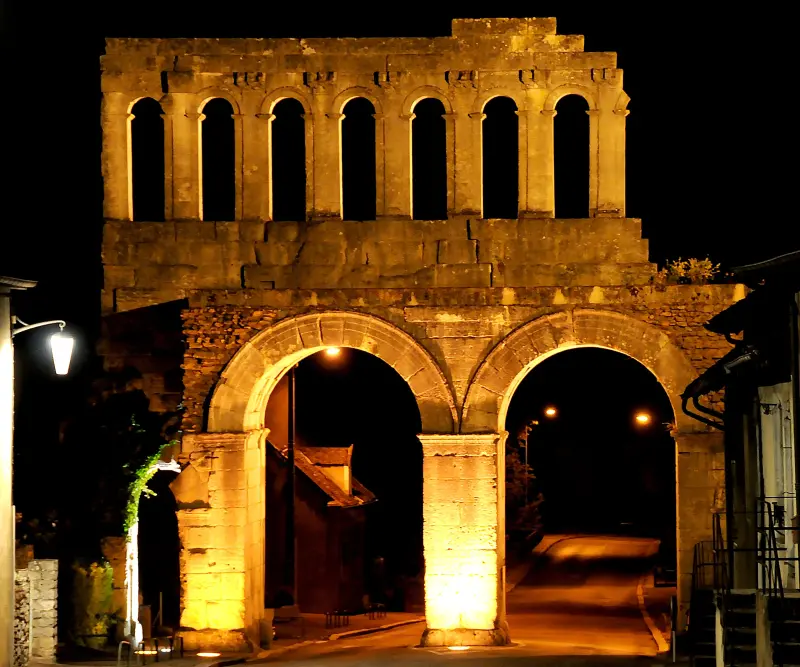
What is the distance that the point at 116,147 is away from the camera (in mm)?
27547

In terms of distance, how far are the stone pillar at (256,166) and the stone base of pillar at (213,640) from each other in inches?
259

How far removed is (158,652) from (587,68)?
11.3 meters

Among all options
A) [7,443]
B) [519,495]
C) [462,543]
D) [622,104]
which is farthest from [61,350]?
[519,495]

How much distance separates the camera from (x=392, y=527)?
146 feet

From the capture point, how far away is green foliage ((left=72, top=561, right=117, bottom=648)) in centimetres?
2611

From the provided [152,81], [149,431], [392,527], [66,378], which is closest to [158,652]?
[149,431]

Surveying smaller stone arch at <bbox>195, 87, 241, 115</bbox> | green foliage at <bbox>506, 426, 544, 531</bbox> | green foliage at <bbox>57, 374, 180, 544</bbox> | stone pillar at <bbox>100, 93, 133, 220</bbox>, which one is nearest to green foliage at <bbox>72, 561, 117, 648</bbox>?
green foliage at <bbox>57, 374, 180, 544</bbox>

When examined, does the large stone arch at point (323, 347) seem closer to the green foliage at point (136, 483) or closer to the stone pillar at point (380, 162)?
the green foliage at point (136, 483)

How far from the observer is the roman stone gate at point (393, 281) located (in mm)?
26406

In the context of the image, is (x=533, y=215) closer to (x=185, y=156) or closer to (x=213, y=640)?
(x=185, y=156)

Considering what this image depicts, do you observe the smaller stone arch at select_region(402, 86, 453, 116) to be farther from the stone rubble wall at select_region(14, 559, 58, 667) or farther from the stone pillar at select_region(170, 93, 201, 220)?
the stone rubble wall at select_region(14, 559, 58, 667)

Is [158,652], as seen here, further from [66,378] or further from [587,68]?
[587,68]

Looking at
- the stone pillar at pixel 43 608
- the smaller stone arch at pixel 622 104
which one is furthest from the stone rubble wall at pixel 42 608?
the smaller stone arch at pixel 622 104

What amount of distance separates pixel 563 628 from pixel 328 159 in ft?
35.5
